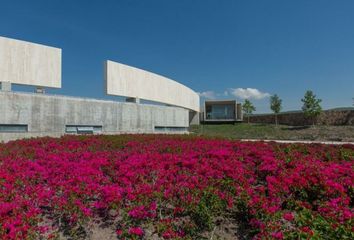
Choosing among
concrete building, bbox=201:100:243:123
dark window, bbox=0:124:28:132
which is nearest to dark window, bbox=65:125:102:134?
dark window, bbox=0:124:28:132

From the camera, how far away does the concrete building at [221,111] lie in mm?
54594

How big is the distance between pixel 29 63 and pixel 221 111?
4264 centimetres

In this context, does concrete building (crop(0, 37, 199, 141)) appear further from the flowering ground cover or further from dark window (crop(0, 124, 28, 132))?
the flowering ground cover

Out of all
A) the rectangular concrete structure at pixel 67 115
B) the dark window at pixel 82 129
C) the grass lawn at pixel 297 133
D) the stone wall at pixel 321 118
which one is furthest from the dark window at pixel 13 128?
the stone wall at pixel 321 118

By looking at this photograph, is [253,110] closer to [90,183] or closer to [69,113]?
[69,113]

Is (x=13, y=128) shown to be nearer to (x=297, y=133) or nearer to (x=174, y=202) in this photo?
(x=174, y=202)

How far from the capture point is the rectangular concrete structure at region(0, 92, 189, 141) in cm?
1641

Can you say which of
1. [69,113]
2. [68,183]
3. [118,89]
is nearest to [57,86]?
[69,113]

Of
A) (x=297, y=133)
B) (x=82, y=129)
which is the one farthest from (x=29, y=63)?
(x=297, y=133)

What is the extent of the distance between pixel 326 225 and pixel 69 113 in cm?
1923

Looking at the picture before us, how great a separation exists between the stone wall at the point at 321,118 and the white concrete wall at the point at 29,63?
152 feet

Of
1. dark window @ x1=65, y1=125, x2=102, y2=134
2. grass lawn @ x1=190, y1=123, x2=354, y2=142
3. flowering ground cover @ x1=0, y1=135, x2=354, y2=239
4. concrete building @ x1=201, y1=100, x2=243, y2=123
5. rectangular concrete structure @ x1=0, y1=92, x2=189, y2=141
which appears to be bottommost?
flowering ground cover @ x1=0, y1=135, x2=354, y2=239

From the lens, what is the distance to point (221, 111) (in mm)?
56094

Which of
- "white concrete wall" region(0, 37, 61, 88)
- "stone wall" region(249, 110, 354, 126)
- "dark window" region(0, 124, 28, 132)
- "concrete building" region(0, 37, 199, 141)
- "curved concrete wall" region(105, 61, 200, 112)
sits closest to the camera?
"dark window" region(0, 124, 28, 132)
